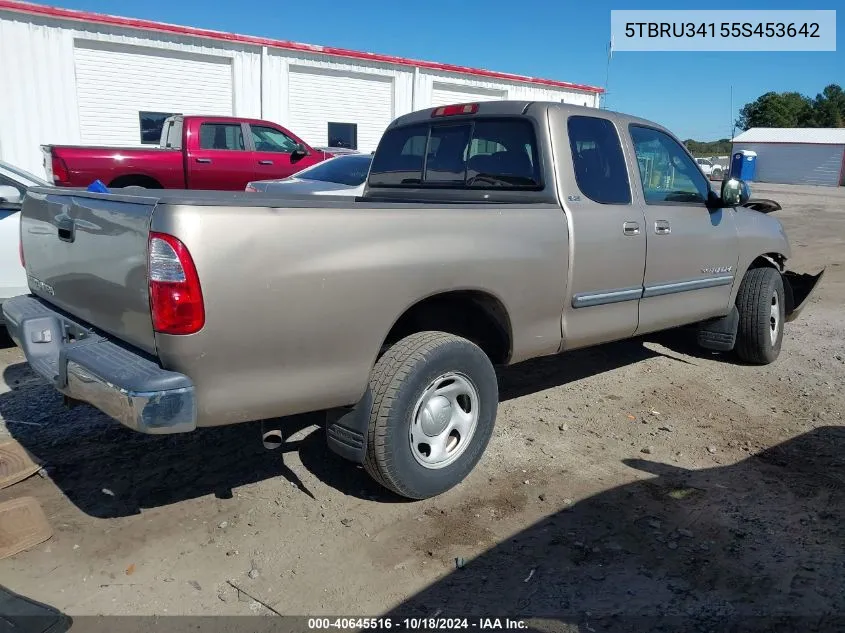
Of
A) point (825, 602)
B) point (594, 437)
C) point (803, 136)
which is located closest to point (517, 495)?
point (594, 437)

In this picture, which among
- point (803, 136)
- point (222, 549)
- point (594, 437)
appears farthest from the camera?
point (803, 136)

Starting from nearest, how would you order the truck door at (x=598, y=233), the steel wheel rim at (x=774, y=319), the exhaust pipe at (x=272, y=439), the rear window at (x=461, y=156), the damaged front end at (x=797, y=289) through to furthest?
the exhaust pipe at (x=272, y=439) → the truck door at (x=598, y=233) → the rear window at (x=461, y=156) → the steel wheel rim at (x=774, y=319) → the damaged front end at (x=797, y=289)

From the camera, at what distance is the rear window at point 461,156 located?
13.6 ft

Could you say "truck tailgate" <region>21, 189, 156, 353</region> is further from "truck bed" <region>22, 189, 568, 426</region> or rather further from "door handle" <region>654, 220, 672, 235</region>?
"door handle" <region>654, 220, 672, 235</region>

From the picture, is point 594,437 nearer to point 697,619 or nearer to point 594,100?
point 697,619

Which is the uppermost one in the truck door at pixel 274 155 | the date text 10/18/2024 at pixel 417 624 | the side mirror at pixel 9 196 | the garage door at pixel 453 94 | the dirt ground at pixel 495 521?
the garage door at pixel 453 94

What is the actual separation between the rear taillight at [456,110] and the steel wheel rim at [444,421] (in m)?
1.87

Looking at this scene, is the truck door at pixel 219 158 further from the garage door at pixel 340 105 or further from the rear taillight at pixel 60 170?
the garage door at pixel 340 105

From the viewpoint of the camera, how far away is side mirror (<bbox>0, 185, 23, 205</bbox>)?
5.43 meters

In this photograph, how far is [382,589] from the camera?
113 inches

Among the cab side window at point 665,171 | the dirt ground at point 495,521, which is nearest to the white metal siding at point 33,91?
the dirt ground at point 495,521

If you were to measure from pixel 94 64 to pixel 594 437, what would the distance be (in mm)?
14522

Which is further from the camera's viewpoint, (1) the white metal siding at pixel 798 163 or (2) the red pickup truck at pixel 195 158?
(1) the white metal siding at pixel 798 163

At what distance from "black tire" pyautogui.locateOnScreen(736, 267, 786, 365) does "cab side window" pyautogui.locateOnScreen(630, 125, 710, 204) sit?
991mm
